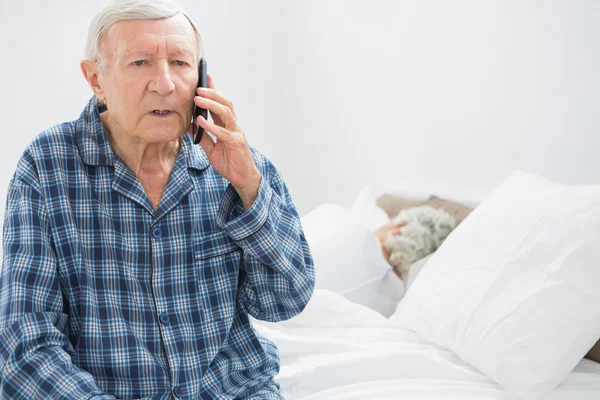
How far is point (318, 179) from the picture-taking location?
10.9 feet

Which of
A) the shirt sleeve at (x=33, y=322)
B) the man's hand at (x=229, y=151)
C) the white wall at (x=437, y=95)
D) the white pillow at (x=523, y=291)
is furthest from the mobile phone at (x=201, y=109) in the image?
the white wall at (x=437, y=95)

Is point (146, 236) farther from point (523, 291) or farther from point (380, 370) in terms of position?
point (523, 291)

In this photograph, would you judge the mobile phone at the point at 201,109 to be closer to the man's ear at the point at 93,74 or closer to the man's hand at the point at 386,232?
the man's ear at the point at 93,74

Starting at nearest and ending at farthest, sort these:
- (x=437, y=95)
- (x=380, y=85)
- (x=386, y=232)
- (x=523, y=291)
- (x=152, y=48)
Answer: (x=152, y=48), (x=523, y=291), (x=386, y=232), (x=437, y=95), (x=380, y=85)

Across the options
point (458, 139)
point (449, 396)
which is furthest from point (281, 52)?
point (449, 396)

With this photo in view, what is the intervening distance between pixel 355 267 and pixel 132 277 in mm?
1072

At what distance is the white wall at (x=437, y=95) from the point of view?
2008 millimetres

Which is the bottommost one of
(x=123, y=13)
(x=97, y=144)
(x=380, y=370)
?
(x=380, y=370)

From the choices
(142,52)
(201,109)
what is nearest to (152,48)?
(142,52)

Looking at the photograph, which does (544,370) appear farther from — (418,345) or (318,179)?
(318,179)

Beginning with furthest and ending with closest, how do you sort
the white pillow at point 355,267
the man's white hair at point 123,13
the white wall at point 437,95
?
the white pillow at point 355,267
the white wall at point 437,95
the man's white hair at point 123,13

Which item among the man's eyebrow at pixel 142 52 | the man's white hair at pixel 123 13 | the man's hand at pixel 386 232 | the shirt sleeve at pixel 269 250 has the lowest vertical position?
the man's hand at pixel 386 232

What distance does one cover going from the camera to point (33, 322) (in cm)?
108

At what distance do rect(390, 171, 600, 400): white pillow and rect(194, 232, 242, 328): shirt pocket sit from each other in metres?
0.63
